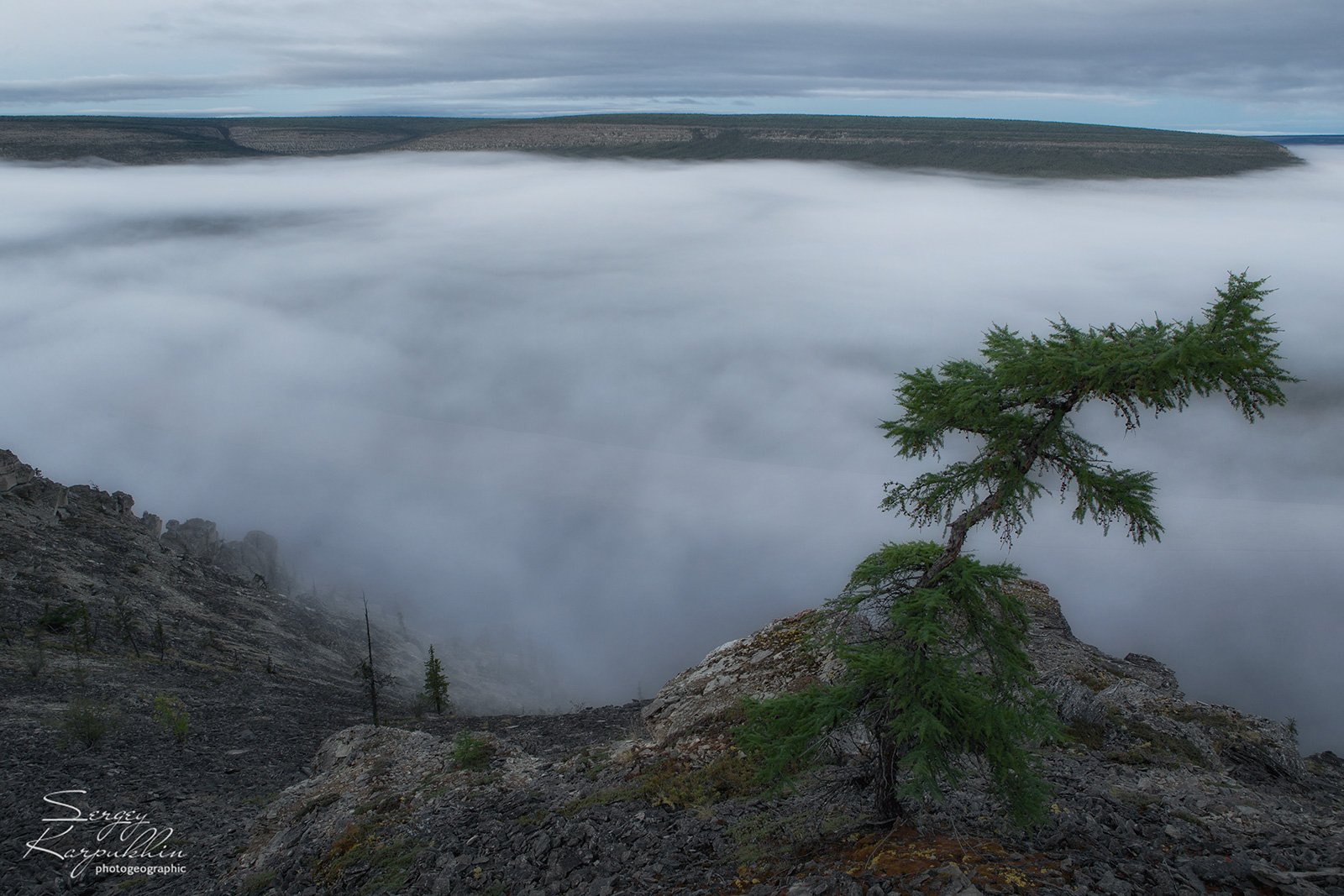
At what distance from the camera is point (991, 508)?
10281mm

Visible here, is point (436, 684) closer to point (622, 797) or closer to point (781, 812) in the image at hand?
point (622, 797)

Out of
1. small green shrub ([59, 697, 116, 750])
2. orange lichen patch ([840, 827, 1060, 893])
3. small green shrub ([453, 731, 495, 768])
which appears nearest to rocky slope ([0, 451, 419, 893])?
small green shrub ([59, 697, 116, 750])

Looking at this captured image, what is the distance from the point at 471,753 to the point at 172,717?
1442 cm

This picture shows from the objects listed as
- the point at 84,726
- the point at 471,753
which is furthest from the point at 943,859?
the point at 84,726

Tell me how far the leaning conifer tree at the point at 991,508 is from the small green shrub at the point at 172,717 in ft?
79.0

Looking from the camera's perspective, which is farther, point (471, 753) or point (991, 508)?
point (471, 753)

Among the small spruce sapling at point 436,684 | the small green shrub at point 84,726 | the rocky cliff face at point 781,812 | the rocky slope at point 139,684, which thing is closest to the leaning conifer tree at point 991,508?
the rocky cliff face at point 781,812

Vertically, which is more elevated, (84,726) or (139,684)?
(84,726)

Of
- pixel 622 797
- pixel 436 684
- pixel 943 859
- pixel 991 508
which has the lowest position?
pixel 436 684

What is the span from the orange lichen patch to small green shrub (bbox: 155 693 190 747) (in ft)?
82.1

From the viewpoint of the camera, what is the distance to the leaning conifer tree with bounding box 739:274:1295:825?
930 centimetres

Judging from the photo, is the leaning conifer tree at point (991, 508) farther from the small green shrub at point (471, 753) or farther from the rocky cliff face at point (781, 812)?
the small green shrub at point (471, 753)

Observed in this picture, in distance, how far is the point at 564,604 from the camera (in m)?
163

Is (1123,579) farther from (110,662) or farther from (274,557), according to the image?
(110,662)
